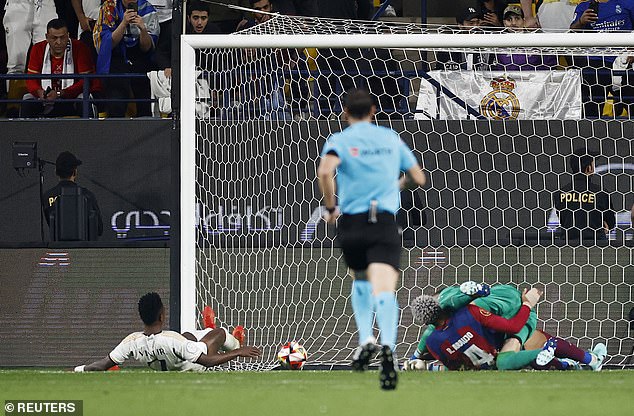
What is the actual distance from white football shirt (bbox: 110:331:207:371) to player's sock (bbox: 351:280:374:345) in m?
2.92

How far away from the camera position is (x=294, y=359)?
10734 millimetres

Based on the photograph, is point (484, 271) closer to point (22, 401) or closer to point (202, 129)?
point (202, 129)

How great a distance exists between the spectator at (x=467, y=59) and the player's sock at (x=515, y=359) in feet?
9.69

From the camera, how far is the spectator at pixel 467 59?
12.6m

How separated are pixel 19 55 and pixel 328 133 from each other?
398 centimetres

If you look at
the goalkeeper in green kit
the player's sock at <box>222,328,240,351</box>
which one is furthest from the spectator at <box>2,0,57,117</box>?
the goalkeeper in green kit

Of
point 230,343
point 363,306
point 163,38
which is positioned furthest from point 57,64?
point 363,306

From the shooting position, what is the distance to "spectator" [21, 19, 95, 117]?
13398 millimetres

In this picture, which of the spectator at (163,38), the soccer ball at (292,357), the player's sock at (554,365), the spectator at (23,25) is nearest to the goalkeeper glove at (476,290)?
the player's sock at (554,365)

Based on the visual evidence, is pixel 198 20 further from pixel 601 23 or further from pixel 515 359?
pixel 515 359

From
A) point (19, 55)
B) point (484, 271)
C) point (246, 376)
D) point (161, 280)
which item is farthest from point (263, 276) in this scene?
point (19, 55)

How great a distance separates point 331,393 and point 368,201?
4.01 ft

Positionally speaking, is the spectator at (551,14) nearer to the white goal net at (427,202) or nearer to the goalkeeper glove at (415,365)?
the white goal net at (427,202)

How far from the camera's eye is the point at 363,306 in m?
7.55
